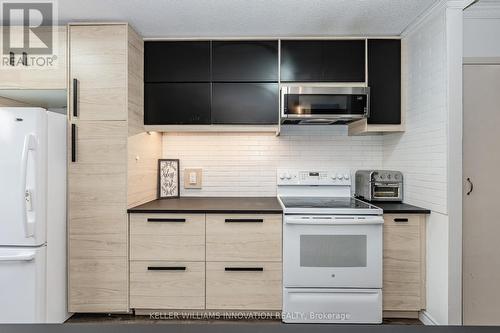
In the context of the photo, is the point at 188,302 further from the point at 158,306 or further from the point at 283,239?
the point at 283,239

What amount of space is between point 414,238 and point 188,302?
179cm

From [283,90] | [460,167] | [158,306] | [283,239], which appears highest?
[283,90]

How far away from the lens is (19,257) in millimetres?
1972

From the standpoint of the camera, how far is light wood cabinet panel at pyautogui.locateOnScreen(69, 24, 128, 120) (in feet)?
7.55

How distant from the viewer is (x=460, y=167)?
2018 mm

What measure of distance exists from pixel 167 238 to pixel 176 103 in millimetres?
1137

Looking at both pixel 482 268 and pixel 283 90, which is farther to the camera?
pixel 283 90

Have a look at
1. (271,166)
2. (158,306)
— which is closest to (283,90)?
(271,166)

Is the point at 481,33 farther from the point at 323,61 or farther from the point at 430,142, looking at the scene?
the point at 323,61

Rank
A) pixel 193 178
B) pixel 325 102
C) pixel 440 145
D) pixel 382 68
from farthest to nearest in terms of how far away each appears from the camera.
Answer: pixel 193 178, pixel 382 68, pixel 325 102, pixel 440 145

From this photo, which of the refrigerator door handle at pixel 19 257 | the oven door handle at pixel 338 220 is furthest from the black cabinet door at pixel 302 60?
the refrigerator door handle at pixel 19 257

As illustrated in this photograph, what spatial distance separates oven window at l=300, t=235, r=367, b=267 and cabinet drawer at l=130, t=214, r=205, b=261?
0.79 metres

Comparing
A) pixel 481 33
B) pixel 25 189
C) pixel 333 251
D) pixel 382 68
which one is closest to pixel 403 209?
pixel 333 251

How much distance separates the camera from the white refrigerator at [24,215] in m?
1.97
